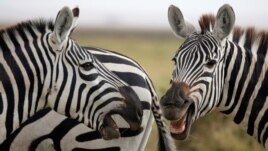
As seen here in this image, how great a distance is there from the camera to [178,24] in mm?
8195

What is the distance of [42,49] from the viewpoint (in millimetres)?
7480

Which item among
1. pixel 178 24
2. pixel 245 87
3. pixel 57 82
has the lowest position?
pixel 245 87

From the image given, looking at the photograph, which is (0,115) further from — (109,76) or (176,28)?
(176,28)

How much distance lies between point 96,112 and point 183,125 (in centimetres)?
96

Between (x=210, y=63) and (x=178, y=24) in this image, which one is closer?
(x=210, y=63)

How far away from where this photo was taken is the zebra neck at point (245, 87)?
25.3 ft

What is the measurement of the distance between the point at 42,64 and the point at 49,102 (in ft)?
1.38

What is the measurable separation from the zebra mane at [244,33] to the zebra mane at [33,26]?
172cm

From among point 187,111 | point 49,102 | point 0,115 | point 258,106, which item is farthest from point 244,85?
point 0,115

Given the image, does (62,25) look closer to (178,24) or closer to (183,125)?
(178,24)

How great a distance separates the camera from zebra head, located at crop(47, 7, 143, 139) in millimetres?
7445

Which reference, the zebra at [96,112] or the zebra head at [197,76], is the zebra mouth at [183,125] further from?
the zebra at [96,112]

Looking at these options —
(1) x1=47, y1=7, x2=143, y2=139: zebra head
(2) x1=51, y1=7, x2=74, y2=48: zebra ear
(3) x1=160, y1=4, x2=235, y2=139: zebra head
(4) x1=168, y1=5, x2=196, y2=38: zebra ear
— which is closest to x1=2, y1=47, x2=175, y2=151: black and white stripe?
(1) x1=47, y1=7, x2=143, y2=139: zebra head

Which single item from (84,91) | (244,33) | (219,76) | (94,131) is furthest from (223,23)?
(94,131)
